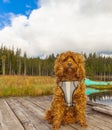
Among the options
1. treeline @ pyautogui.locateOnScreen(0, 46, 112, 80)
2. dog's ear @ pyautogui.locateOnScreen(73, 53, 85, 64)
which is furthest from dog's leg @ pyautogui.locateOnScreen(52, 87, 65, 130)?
treeline @ pyautogui.locateOnScreen(0, 46, 112, 80)

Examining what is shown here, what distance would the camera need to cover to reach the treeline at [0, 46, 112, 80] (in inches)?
2601

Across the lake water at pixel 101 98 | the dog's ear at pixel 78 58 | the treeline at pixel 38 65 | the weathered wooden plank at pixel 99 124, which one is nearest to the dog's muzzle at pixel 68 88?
the dog's ear at pixel 78 58

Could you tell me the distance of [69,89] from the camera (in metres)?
4.11

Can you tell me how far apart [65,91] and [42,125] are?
0.86 meters

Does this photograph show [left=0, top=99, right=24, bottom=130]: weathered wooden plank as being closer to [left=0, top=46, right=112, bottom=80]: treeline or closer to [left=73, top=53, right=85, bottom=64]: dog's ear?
[left=73, top=53, right=85, bottom=64]: dog's ear

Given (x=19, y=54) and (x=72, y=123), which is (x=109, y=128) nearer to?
(x=72, y=123)

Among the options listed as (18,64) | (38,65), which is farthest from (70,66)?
(38,65)

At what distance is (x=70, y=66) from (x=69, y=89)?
46 centimetres

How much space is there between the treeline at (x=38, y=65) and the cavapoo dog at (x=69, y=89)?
5615 cm

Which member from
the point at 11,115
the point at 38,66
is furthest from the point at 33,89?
the point at 38,66

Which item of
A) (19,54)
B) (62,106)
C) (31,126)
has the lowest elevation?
(31,126)

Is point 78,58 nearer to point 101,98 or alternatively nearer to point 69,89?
point 69,89

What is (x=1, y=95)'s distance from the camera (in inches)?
399

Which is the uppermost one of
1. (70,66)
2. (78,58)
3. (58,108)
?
(78,58)
